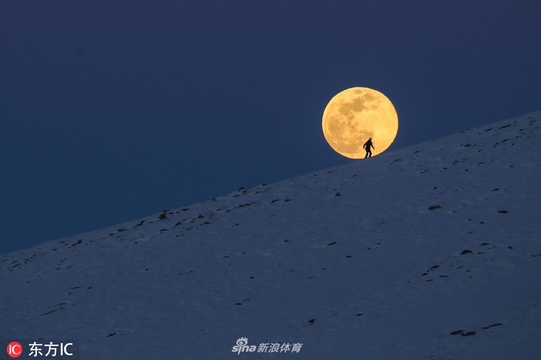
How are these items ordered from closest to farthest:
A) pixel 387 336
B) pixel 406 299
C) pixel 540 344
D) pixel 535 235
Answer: pixel 540 344
pixel 387 336
pixel 406 299
pixel 535 235

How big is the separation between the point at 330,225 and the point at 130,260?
597 cm

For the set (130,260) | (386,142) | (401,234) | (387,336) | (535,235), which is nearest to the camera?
(387,336)

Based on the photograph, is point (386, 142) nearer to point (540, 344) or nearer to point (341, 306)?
point (341, 306)

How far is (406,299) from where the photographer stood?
56.0 ft

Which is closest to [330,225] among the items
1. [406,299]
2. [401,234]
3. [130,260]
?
[401,234]
